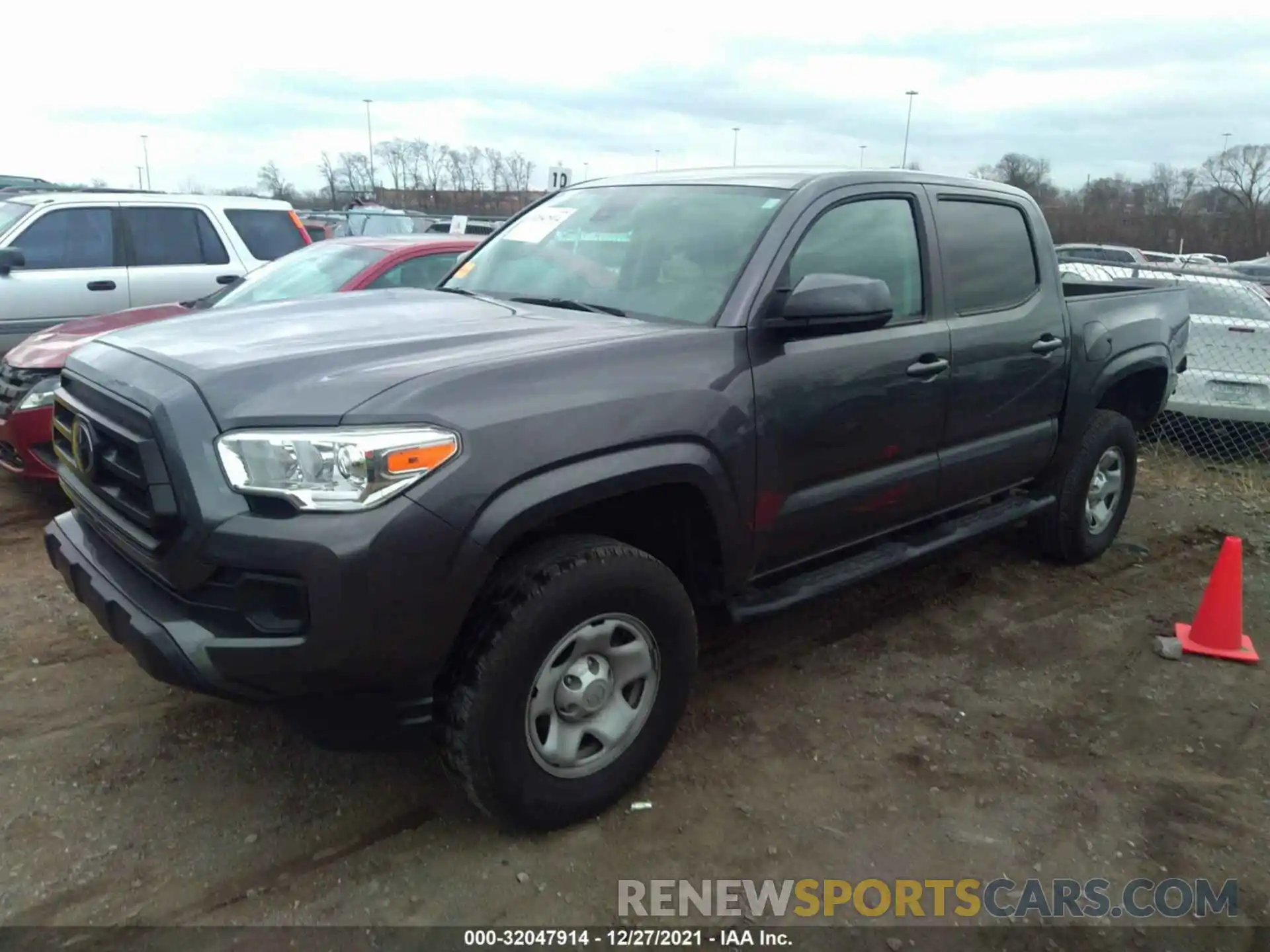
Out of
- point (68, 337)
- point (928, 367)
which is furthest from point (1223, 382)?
point (68, 337)

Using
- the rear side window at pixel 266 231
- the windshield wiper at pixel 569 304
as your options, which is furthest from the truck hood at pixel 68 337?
the windshield wiper at pixel 569 304

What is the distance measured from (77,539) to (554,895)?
181cm

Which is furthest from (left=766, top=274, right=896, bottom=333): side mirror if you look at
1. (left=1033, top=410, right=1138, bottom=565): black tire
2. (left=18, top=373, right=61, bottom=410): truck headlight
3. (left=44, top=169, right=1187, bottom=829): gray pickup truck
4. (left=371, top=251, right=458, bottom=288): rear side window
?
(left=18, top=373, right=61, bottom=410): truck headlight

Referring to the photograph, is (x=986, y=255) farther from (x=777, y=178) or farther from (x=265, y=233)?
(x=265, y=233)

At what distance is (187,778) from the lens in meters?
3.14

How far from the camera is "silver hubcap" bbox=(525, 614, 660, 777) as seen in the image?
2799mm

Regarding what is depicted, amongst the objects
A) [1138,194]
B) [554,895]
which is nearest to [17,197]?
[554,895]

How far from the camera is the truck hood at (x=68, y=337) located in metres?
5.36

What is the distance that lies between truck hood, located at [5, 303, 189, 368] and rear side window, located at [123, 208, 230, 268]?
2.17 metres

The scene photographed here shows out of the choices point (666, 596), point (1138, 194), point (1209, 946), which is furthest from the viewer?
point (1138, 194)

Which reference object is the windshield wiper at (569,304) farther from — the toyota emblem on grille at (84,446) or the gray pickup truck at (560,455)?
the toyota emblem on grille at (84,446)

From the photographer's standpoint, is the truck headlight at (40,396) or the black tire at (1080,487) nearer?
the black tire at (1080,487)

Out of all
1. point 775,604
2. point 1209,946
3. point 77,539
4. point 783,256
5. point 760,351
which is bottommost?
point 1209,946

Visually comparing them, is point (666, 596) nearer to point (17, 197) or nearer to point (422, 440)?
point (422, 440)
